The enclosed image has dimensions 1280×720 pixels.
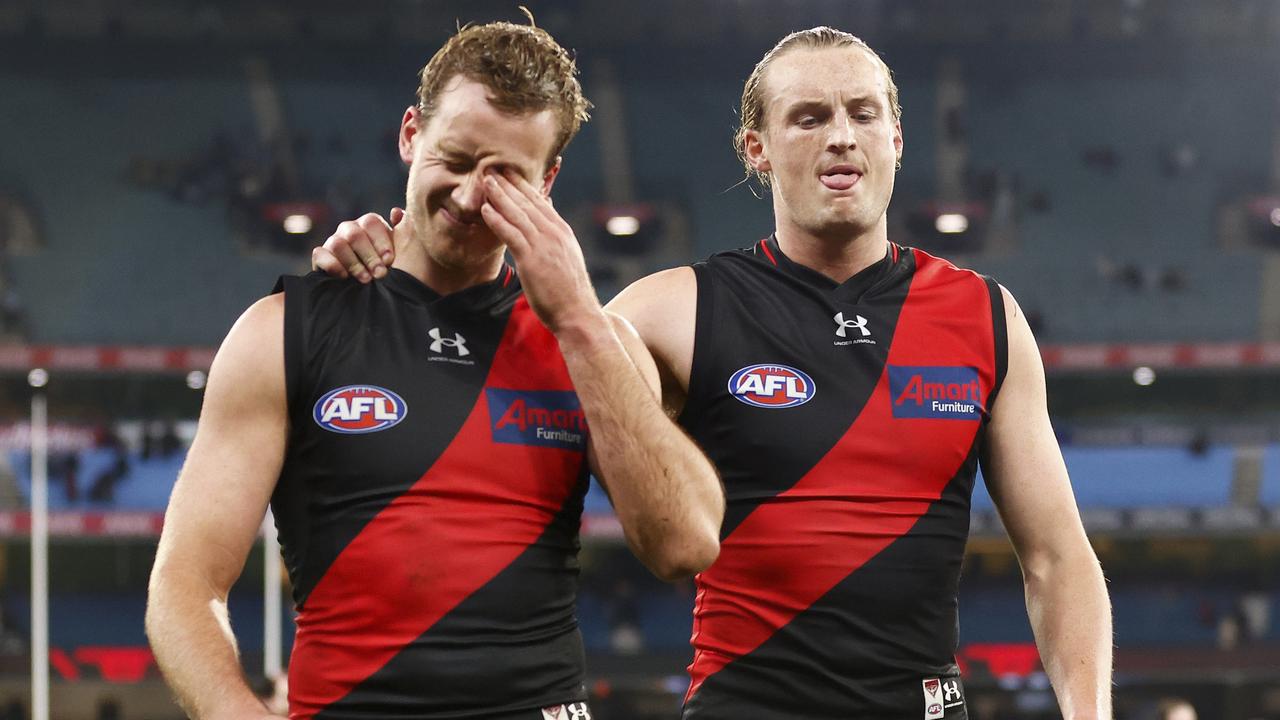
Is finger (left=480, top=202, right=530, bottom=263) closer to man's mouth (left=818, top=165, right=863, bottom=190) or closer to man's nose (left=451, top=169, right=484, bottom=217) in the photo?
man's nose (left=451, top=169, right=484, bottom=217)

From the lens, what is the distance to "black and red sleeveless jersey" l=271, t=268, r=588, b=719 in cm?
238

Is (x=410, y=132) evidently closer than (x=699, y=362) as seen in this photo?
Yes

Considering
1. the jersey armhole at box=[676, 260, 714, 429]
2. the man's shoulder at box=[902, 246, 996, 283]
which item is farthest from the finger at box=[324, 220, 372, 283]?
the man's shoulder at box=[902, 246, 996, 283]

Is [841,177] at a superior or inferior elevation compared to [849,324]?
Result: superior

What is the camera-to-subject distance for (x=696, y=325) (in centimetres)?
309

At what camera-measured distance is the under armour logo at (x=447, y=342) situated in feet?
8.43

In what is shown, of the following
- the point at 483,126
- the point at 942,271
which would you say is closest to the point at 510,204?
the point at 483,126

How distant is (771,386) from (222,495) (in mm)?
1197

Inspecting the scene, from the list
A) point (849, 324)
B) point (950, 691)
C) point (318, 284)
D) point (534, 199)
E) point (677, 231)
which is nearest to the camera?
point (534, 199)

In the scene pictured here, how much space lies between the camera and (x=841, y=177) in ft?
10.1

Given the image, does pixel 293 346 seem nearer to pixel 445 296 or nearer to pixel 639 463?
pixel 445 296

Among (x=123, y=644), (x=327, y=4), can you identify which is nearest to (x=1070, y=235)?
(x=327, y=4)

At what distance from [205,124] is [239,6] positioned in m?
2.31

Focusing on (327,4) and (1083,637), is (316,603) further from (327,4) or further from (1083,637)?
(327,4)
